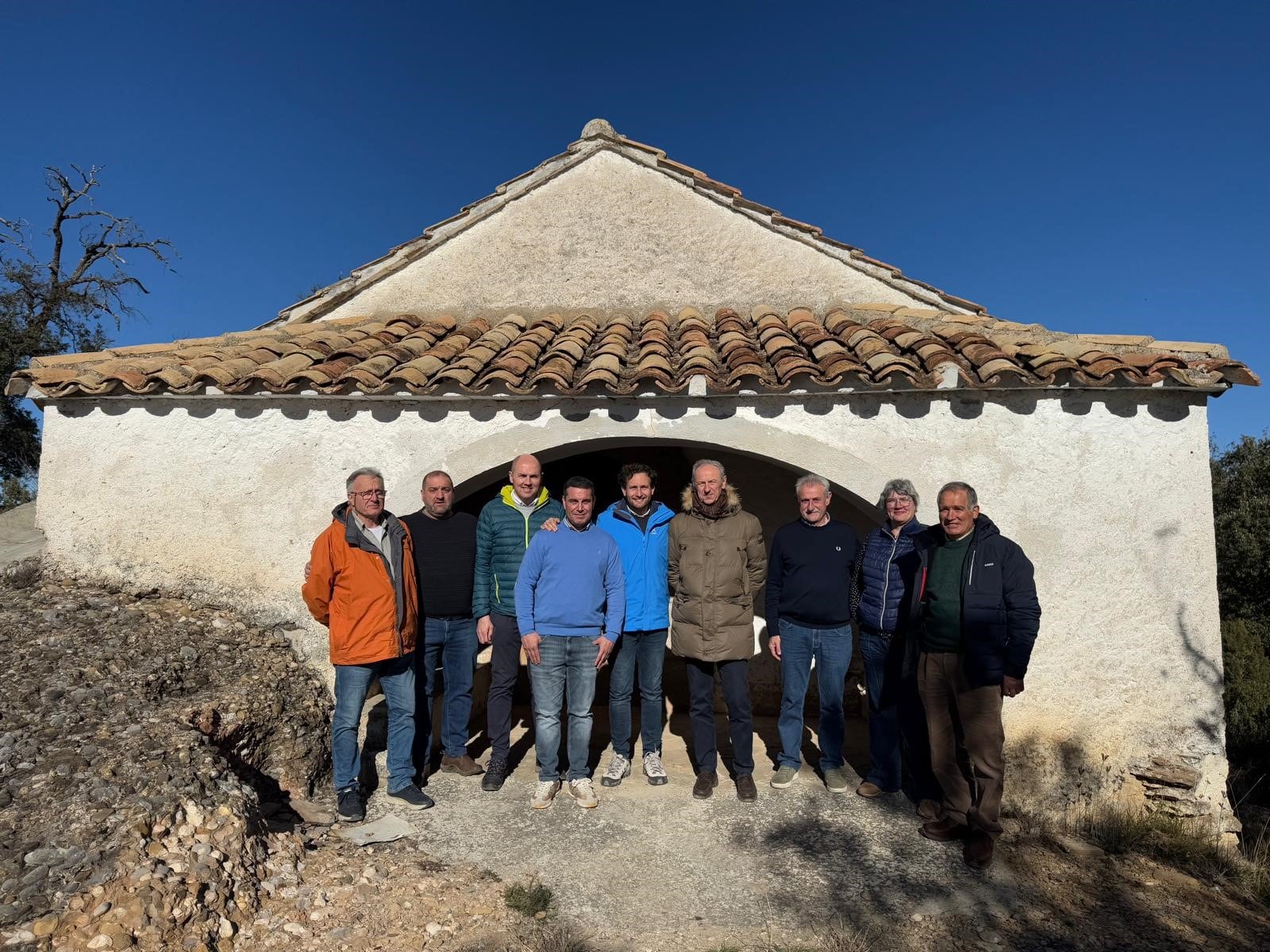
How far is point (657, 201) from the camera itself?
7586mm

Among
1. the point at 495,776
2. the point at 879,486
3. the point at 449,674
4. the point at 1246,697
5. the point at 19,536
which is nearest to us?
the point at 495,776

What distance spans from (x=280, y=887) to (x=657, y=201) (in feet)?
20.8

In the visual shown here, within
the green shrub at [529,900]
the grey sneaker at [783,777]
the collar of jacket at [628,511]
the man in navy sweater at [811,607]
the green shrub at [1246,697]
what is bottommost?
the green shrub at [1246,697]

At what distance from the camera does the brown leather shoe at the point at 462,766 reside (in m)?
4.84

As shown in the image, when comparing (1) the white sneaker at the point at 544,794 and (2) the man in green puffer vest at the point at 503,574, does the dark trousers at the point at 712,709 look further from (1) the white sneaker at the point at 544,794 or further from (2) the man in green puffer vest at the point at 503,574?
(2) the man in green puffer vest at the point at 503,574

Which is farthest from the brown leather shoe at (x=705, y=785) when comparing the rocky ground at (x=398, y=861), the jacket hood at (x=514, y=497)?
the jacket hood at (x=514, y=497)

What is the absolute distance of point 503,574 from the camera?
453 cm

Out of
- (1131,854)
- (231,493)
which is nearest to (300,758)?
(231,493)

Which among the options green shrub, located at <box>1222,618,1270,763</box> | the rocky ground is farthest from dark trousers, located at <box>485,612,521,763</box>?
green shrub, located at <box>1222,618,1270,763</box>

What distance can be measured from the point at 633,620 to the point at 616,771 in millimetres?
959

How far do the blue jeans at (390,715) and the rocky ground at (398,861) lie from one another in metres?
0.26

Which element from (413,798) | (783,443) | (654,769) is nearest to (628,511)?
(783,443)

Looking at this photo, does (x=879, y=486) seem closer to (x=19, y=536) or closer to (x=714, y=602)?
(x=714, y=602)

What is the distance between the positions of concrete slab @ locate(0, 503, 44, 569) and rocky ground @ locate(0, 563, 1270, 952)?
46.0 inches
